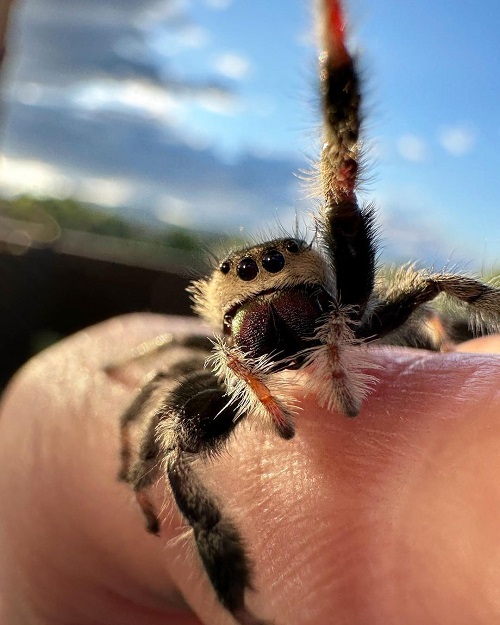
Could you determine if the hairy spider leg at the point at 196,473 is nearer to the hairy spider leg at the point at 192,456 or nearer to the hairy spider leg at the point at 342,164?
the hairy spider leg at the point at 192,456

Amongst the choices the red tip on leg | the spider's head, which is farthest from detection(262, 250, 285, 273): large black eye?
the red tip on leg

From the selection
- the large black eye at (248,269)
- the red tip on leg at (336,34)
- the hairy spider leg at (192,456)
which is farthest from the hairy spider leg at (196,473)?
the red tip on leg at (336,34)

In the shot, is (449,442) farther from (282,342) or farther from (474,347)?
(474,347)

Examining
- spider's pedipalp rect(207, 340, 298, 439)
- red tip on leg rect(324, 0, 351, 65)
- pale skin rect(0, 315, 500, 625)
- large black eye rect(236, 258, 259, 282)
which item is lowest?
pale skin rect(0, 315, 500, 625)

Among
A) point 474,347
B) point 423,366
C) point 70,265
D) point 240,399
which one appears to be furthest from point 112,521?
point 70,265

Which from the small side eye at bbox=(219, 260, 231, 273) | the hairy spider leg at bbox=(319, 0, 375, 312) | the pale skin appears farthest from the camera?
the small side eye at bbox=(219, 260, 231, 273)

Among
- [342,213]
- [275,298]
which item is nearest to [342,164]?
[342,213]

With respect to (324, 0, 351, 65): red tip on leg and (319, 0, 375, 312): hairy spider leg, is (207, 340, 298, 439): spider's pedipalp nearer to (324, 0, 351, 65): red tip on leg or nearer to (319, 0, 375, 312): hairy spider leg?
(319, 0, 375, 312): hairy spider leg
